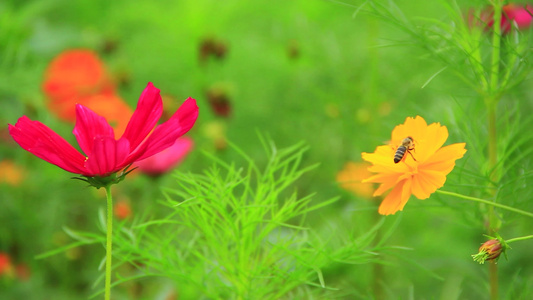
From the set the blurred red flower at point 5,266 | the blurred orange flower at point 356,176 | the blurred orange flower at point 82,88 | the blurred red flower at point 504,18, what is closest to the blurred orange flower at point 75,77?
the blurred orange flower at point 82,88

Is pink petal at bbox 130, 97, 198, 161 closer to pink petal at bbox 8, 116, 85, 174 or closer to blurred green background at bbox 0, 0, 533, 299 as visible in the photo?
pink petal at bbox 8, 116, 85, 174

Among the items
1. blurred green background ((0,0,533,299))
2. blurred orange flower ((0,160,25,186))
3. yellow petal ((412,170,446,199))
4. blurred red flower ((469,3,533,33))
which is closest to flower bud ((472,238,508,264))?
yellow petal ((412,170,446,199))

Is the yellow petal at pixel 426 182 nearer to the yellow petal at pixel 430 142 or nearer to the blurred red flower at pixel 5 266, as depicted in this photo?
the yellow petal at pixel 430 142

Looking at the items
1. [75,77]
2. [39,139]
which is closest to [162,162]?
[75,77]

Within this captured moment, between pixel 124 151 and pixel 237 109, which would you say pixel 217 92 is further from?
pixel 124 151

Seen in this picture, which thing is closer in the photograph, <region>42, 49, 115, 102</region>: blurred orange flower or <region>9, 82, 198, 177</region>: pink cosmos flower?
<region>9, 82, 198, 177</region>: pink cosmos flower

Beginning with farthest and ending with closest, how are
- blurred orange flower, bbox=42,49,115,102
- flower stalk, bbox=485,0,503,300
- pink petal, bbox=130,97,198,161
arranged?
blurred orange flower, bbox=42,49,115,102, flower stalk, bbox=485,0,503,300, pink petal, bbox=130,97,198,161

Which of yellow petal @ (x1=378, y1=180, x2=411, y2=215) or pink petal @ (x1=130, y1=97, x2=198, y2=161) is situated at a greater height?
pink petal @ (x1=130, y1=97, x2=198, y2=161)
